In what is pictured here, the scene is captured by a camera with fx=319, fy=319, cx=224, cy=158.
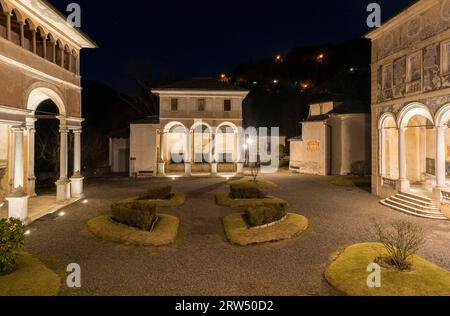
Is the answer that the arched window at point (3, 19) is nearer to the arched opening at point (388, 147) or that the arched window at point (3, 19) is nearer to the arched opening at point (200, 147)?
the arched opening at point (388, 147)

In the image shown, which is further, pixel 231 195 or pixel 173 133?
pixel 173 133

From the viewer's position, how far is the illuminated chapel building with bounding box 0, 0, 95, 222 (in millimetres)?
13391

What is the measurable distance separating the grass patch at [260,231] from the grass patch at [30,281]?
19.3 ft

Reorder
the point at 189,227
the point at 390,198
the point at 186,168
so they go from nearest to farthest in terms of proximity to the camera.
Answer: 1. the point at 189,227
2. the point at 390,198
3. the point at 186,168

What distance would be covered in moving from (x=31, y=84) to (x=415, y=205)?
792 inches

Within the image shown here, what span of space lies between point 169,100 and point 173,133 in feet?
17.6

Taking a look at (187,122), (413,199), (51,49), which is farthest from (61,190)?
(413,199)

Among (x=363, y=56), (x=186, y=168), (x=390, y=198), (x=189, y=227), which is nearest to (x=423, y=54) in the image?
(x=390, y=198)

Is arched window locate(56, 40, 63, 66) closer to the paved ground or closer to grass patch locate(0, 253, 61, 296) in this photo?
the paved ground

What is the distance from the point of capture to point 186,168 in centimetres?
3338

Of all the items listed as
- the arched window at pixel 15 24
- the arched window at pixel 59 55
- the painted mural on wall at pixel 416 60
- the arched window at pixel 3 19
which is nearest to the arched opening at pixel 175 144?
the arched window at pixel 59 55

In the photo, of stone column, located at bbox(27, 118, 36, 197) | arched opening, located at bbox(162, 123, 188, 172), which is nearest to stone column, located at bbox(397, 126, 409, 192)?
stone column, located at bbox(27, 118, 36, 197)

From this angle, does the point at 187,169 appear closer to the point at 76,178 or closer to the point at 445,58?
the point at 76,178
